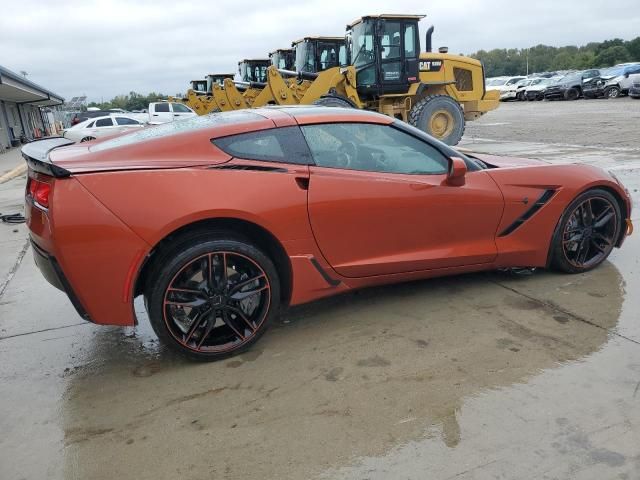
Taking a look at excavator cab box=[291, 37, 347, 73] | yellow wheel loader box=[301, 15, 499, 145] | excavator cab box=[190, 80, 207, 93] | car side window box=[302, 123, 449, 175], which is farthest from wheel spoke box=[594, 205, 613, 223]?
excavator cab box=[190, 80, 207, 93]

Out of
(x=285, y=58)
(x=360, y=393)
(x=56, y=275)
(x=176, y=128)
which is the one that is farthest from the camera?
(x=285, y=58)

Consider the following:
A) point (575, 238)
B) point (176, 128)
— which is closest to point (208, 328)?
point (176, 128)

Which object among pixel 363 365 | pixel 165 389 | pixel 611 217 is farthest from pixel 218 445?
pixel 611 217

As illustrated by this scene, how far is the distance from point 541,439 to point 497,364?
623 millimetres

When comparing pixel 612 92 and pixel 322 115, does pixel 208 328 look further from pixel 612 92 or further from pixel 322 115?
pixel 612 92

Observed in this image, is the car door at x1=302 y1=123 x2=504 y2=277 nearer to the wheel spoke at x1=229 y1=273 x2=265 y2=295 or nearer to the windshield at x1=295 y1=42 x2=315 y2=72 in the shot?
the wheel spoke at x1=229 y1=273 x2=265 y2=295

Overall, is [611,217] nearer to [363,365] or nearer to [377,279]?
[377,279]

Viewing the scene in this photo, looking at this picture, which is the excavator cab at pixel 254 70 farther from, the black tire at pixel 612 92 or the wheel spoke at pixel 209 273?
the black tire at pixel 612 92

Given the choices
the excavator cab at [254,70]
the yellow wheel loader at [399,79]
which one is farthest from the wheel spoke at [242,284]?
the excavator cab at [254,70]

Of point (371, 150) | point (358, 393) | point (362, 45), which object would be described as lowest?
point (358, 393)

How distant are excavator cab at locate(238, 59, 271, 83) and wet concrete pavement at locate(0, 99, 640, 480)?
18928 millimetres

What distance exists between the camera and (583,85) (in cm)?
3209

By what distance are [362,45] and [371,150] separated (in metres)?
9.95

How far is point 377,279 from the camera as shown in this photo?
3.41 m
